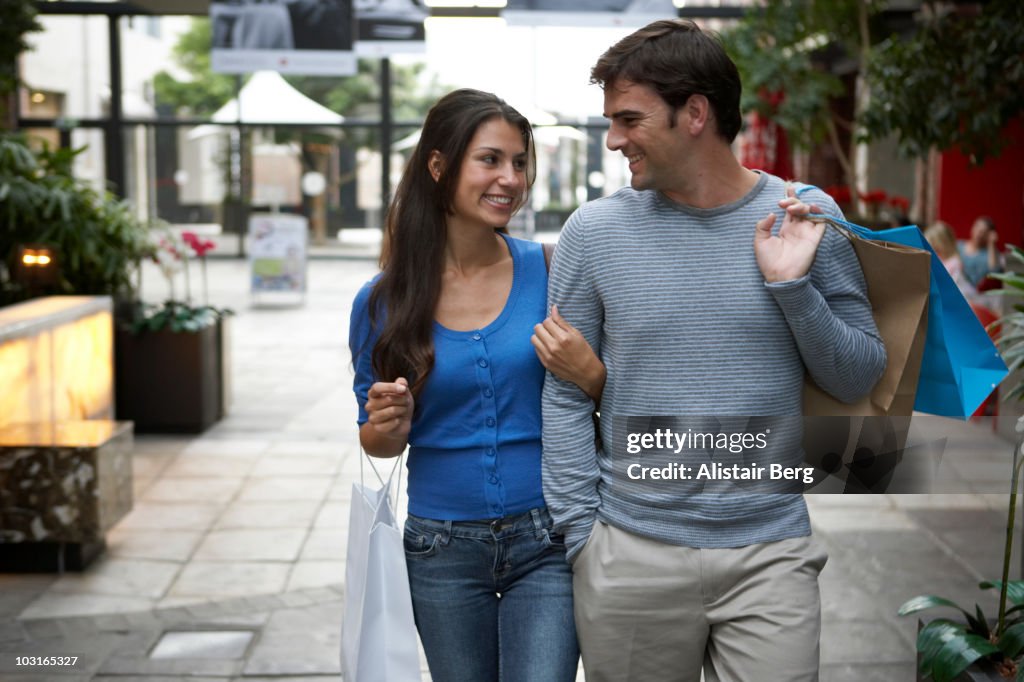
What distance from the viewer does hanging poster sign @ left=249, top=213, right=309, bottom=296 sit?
15.9 m

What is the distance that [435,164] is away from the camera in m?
2.33

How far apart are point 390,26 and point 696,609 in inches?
264

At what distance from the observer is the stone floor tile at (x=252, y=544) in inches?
215

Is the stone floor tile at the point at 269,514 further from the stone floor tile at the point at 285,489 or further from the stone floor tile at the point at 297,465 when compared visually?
the stone floor tile at the point at 297,465

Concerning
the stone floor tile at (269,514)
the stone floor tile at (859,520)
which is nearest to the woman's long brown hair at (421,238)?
the stone floor tile at (269,514)

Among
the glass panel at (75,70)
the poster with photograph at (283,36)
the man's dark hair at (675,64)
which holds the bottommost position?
the man's dark hair at (675,64)

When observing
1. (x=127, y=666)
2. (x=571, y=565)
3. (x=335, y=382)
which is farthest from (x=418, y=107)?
(x=571, y=565)

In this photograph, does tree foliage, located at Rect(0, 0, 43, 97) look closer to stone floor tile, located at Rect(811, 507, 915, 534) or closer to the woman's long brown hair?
stone floor tile, located at Rect(811, 507, 915, 534)

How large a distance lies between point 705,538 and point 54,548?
3921 millimetres

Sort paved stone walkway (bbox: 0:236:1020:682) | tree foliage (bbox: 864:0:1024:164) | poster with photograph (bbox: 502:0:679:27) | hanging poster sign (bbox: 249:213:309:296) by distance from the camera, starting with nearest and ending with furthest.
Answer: paved stone walkway (bbox: 0:236:1020:682)
tree foliage (bbox: 864:0:1024:164)
poster with photograph (bbox: 502:0:679:27)
hanging poster sign (bbox: 249:213:309:296)

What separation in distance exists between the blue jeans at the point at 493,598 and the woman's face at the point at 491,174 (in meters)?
0.58

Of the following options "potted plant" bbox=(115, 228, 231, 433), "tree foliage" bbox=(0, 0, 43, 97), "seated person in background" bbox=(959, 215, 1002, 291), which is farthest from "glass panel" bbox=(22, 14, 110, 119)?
"seated person in background" bbox=(959, 215, 1002, 291)

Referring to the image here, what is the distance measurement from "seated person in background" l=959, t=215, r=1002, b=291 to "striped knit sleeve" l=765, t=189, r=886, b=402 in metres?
7.97

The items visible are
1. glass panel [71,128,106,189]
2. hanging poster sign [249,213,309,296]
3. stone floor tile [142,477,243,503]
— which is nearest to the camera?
stone floor tile [142,477,243,503]
